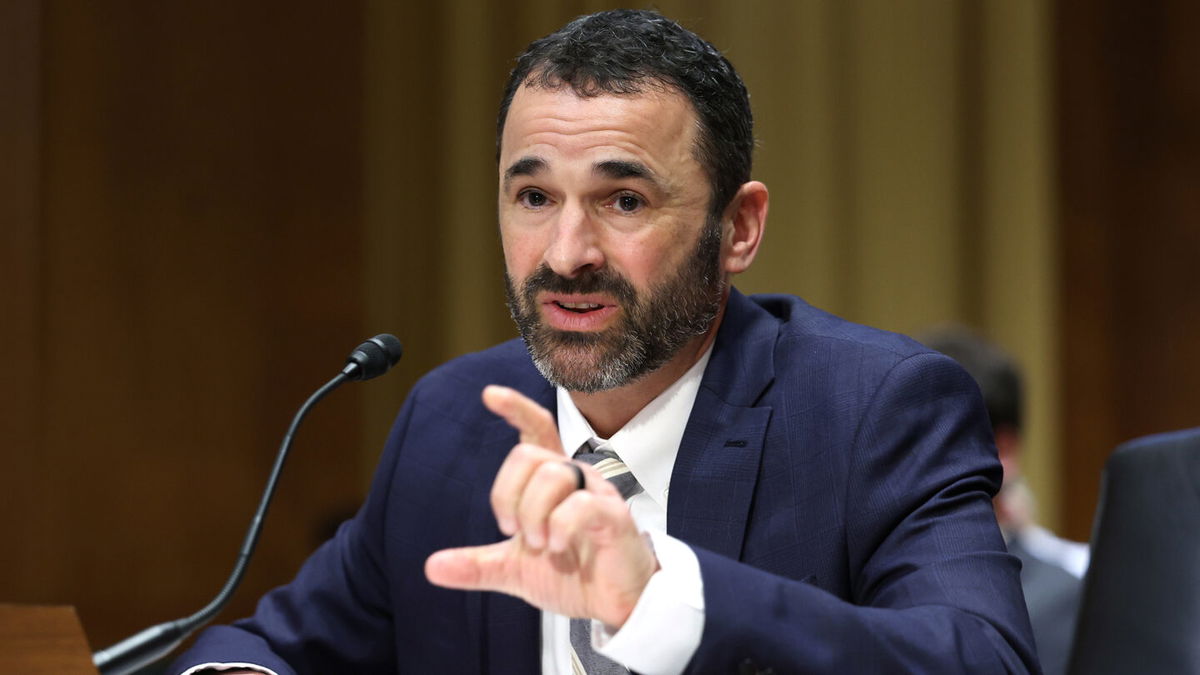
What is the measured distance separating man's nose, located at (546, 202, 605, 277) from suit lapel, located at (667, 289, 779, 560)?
9.5 inches

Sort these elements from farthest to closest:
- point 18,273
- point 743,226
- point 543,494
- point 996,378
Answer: point 18,273 < point 996,378 < point 743,226 < point 543,494

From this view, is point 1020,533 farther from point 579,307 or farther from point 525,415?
point 525,415

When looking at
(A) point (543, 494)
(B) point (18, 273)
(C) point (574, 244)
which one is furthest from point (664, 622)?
(B) point (18, 273)

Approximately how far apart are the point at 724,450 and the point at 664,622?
47 centimetres

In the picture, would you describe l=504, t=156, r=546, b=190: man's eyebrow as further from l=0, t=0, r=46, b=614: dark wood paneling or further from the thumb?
l=0, t=0, r=46, b=614: dark wood paneling

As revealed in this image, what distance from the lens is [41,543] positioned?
3.54 m

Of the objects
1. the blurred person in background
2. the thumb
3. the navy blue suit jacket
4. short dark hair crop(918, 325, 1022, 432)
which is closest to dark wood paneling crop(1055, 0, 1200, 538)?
A: the blurred person in background

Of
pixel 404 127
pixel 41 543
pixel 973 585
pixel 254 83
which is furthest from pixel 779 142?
pixel 973 585

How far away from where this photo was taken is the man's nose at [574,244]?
1.56 meters

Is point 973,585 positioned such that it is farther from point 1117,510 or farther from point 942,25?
point 942,25

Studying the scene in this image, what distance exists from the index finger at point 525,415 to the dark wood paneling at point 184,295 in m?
2.68

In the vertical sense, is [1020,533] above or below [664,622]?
below

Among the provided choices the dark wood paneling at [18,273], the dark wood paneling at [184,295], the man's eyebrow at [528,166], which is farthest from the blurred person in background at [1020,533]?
the dark wood paneling at [18,273]

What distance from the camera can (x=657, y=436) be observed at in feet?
5.62
